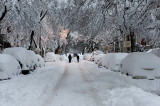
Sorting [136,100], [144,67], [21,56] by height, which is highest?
[21,56]

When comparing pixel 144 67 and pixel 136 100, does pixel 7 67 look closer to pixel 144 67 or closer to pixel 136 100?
pixel 144 67

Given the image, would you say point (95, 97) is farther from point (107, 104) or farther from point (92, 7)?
point (92, 7)

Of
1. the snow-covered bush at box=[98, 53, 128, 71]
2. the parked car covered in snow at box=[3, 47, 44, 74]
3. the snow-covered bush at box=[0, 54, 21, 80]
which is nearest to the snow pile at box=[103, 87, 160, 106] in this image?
the snow-covered bush at box=[0, 54, 21, 80]

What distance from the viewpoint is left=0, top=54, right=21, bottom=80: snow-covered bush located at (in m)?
11.7

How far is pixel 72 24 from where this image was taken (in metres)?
15.0

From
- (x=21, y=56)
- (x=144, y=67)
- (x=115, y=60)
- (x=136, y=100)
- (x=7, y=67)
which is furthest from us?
(x=115, y=60)

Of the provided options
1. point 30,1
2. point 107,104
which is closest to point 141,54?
point 107,104

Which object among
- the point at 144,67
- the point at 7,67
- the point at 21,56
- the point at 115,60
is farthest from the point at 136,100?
the point at 115,60

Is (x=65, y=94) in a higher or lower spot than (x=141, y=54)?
lower

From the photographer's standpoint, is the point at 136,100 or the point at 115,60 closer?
the point at 136,100

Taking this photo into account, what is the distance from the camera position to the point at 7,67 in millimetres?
12164

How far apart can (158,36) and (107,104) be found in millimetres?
10162

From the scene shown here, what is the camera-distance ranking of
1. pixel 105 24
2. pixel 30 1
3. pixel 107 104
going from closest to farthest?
pixel 107 104
pixel 30 1
pixel 105 24

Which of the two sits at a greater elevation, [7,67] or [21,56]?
[21,56]
